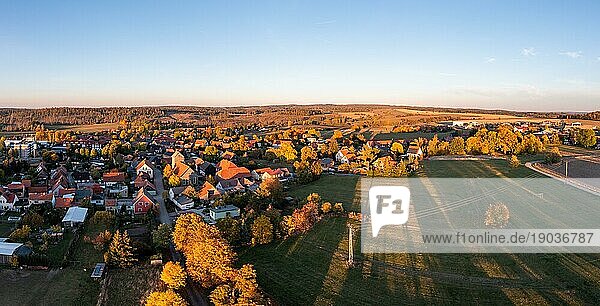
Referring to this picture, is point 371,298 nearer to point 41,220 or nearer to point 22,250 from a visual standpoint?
point 22,250

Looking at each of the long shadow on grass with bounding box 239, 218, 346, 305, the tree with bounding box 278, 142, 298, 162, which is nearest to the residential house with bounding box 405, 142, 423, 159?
the tree with bounding box 278, 142, 298, 162

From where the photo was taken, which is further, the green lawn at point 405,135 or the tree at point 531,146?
the green lawn at point 405,135

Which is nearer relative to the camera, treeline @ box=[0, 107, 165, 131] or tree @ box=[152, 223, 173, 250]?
tree @ box=[152, 223, 173, 250]

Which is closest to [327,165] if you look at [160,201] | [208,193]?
[208,193]

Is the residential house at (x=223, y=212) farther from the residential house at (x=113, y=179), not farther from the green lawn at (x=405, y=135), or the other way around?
the green lawn at (x=405, y=135)

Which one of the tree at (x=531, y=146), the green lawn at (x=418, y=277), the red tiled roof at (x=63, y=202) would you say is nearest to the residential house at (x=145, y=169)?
the red tiled roof at (x=63, y=202)

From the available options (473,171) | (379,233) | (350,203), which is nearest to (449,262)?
(379,233)

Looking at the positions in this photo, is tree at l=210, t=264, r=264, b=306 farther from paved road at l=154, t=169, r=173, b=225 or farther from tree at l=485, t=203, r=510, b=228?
tree at l=485, t=203, r=510, b=228
